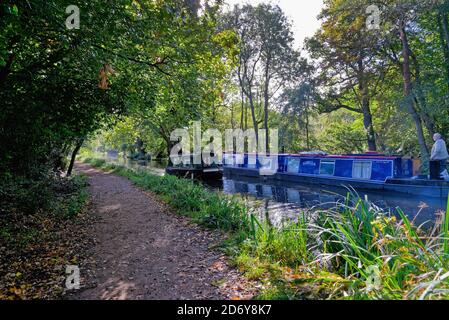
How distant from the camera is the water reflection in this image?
9.54 m

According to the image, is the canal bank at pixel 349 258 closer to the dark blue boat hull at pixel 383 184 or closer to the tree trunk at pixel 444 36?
the dark blue boat hull at pixel 383 184

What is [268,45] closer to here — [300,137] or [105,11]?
[300,137]

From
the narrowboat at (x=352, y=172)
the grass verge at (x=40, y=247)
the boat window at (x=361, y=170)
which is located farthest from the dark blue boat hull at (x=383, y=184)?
the grass verge at (x=40, y=247)

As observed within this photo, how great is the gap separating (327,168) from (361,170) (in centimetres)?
191

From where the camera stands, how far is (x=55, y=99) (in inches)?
216

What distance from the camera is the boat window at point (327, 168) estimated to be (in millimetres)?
14828

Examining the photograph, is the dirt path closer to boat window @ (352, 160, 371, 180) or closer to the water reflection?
the water reflection

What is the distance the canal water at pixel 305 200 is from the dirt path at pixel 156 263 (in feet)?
11.2

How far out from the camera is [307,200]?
12336 mm

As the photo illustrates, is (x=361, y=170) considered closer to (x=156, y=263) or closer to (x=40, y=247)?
(x=156, y=263)

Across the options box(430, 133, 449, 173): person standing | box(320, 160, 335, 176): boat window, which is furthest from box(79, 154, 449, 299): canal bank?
box(320, 160, 335, 176): boat window

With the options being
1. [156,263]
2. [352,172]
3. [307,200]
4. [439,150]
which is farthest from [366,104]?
[156,263]

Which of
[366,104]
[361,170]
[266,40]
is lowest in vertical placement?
[361,170]
